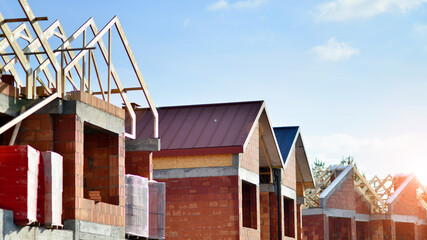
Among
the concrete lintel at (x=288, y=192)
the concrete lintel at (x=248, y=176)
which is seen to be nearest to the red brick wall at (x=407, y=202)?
the concrete lintel at (x=288, y=192)

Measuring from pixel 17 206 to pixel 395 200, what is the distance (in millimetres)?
36967

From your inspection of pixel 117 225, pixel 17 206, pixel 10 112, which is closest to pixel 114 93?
pixel 117 225

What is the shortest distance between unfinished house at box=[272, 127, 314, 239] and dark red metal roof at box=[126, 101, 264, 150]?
4.68m

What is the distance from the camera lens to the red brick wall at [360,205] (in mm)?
47219

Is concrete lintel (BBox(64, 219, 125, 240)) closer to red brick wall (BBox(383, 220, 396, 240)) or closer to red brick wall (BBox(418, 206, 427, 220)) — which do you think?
red brick wall (BBox(383, 220, 396, 240))

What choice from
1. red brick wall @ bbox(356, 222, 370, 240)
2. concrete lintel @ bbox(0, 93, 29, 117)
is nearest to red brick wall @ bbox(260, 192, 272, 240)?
concrete lintel @ bbox(0, 93, 29, 117)

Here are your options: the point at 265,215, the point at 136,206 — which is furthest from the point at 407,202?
the point at 136,206

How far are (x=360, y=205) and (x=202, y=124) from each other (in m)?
22.2

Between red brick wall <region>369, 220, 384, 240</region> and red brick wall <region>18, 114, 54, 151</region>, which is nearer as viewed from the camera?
red brick wall <region>18, 114, 54, 151</region>

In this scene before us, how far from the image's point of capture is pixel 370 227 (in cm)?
4859

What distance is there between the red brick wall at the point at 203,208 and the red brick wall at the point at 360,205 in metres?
22.3

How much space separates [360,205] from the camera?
47.7m

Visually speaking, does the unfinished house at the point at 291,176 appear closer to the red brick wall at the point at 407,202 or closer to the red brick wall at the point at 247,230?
the red brick wall at the point at 247,230

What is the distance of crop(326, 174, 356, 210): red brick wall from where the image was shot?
4388 centimetres
